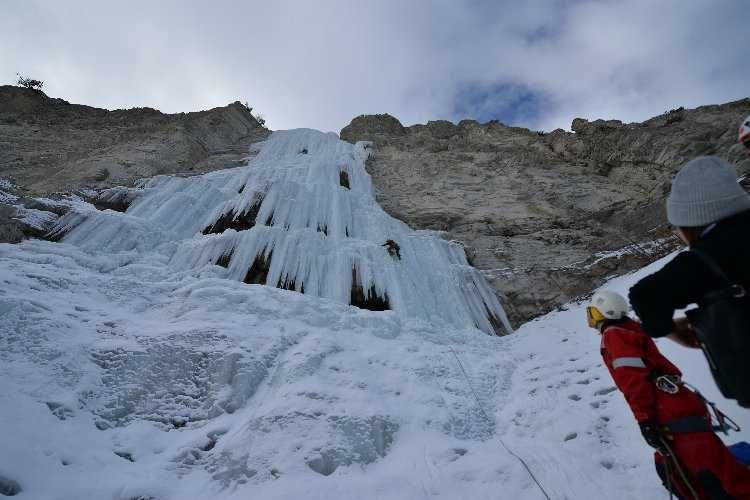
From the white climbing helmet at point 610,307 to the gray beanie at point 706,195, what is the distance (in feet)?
6.41

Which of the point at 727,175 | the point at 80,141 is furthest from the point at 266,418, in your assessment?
the point at 80,141

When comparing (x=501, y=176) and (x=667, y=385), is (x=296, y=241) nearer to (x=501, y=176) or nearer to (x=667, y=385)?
(x=667, y=385)

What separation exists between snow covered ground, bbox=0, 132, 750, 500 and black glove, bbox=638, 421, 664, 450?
4.05 ft

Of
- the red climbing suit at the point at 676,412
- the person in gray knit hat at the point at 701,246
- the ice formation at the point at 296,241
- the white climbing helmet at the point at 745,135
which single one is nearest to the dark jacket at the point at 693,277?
the person in gray knit hat at the point at 701,246

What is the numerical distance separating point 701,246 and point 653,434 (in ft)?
6.07

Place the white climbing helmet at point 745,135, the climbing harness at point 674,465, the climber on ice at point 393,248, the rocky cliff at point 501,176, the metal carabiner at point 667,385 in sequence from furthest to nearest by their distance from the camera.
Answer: the climber on ice at point 393,248
the rocky cliff at point 501,176
the metal carabiner at point 667,385
the climbing harness at point 674,465
the white climbing helmet at point 745,135

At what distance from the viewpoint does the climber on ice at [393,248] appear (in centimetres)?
1367

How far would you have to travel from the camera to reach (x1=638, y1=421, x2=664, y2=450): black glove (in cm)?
297

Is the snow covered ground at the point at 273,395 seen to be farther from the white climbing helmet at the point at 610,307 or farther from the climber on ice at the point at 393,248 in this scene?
the climber on ice at the point at 393,248

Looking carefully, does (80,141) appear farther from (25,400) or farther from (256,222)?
(25,400)

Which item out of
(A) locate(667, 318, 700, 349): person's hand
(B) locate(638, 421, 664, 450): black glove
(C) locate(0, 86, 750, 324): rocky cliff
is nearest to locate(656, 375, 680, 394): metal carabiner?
(B) locate(638, 421, 664, 450): black glove

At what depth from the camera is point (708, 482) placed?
2611 millimetres

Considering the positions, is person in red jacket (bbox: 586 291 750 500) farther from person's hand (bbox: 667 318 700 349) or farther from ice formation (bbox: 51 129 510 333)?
ice formation (bbox: 51 129 510 333)

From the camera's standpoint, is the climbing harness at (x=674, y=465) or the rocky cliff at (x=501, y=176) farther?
the rocky cliff at (x=501, y=176)
